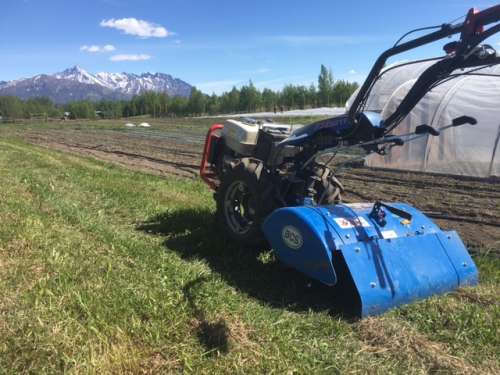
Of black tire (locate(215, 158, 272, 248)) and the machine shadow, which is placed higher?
black tire (locate(215, 158, 272, 248))

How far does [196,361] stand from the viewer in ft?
9.32

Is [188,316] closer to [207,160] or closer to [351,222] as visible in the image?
[351,222]

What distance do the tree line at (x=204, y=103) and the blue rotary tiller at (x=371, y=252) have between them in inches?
2220

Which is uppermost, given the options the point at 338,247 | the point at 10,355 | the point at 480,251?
the point at 338,247

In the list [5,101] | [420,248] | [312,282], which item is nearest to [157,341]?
[312,282]

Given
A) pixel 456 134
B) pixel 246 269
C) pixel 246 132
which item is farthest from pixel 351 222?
pixel 456 134

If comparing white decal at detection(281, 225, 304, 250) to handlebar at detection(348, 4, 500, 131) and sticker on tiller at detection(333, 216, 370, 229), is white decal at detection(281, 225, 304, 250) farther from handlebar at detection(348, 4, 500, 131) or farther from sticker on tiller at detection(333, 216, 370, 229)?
handlebar at detection(348, 4, 500, 131)

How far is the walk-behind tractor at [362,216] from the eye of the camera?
3.47 meters

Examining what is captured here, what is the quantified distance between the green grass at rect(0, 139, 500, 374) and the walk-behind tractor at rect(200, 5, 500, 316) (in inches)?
9.0

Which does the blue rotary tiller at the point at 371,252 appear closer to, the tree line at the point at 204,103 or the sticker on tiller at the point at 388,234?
the sticker on tiller at the point at 388,234

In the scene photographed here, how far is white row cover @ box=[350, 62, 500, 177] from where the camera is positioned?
36.1 feet

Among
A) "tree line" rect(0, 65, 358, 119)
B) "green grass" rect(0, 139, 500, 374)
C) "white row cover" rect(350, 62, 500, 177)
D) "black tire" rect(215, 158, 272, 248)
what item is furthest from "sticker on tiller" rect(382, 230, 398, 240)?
"tree line" rect(0, 65, 358, 119)

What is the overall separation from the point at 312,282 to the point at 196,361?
180 centimetres

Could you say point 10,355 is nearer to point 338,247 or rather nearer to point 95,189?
point 338,247
